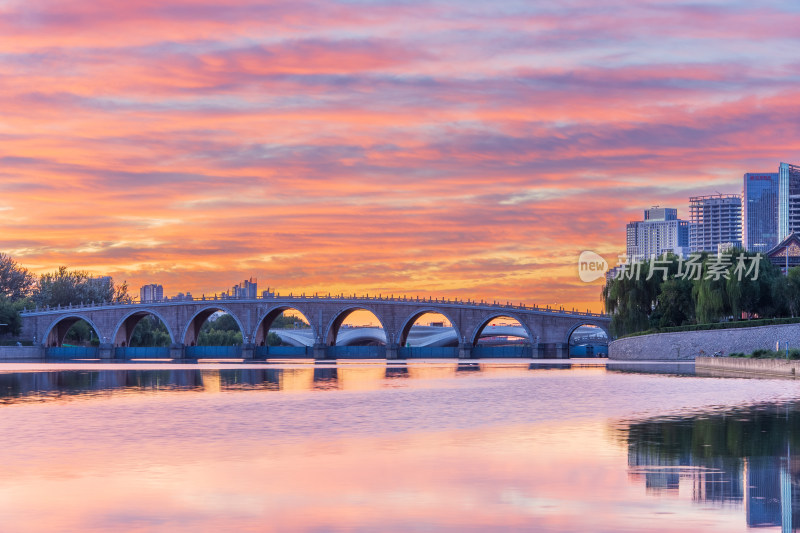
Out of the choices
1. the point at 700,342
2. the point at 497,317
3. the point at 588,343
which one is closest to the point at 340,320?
the point at 497,317

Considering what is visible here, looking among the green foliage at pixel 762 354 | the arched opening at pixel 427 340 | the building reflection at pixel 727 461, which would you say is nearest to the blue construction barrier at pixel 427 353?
the arched opening at pixel 427 340

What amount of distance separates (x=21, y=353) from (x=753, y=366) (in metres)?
89.5

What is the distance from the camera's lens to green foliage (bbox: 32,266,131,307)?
5827 inches

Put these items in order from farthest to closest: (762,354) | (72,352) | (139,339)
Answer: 1. (139,339)
2. (72,352)
3. (762,354)

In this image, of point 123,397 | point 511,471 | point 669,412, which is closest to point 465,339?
point 123,397

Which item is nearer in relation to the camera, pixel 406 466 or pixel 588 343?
pixel 406 466

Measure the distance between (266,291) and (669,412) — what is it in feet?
358

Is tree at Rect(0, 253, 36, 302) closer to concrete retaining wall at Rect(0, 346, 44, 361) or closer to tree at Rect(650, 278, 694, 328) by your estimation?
concrete retaining wall at Rect(0, 346, 44, 361)

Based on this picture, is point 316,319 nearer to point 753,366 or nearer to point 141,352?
point 141,352

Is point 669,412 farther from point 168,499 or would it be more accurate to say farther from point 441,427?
point 168,499

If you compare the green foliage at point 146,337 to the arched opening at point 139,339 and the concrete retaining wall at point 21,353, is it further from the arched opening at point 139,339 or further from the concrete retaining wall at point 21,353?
the concrete retaining wall at point 21,353

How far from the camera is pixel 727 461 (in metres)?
16.6

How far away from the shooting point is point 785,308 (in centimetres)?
7544

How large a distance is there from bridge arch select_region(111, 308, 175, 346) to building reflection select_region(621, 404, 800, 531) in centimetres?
10834
